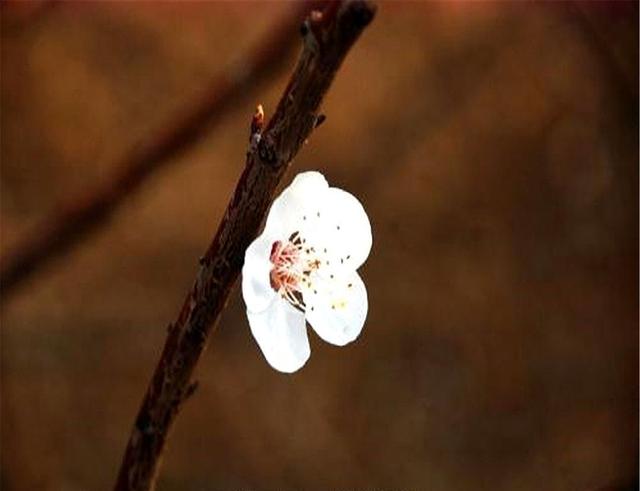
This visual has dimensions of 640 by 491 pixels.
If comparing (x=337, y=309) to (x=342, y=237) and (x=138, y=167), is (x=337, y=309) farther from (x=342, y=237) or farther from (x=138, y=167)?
(x=138, y=167)

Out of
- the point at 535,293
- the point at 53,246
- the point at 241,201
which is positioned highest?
the point at 535,293

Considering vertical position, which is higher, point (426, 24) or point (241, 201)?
point (426, 24)

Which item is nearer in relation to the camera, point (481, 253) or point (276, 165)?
point (276, 165)

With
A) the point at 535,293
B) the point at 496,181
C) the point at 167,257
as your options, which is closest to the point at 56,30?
the point at 167,257

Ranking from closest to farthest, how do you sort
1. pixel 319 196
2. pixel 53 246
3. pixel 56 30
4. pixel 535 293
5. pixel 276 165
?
pixel 276 165
pixel 319 196
pixel 53 246
pixel 56 30
pixel 535 293

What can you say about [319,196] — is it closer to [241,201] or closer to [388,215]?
[241,201]

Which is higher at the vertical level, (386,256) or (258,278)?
(386,256)

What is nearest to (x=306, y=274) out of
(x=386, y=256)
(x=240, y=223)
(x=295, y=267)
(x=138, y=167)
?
(x=295, y=267)

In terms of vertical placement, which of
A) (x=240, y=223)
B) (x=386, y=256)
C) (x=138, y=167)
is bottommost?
(x=240, y=223)
